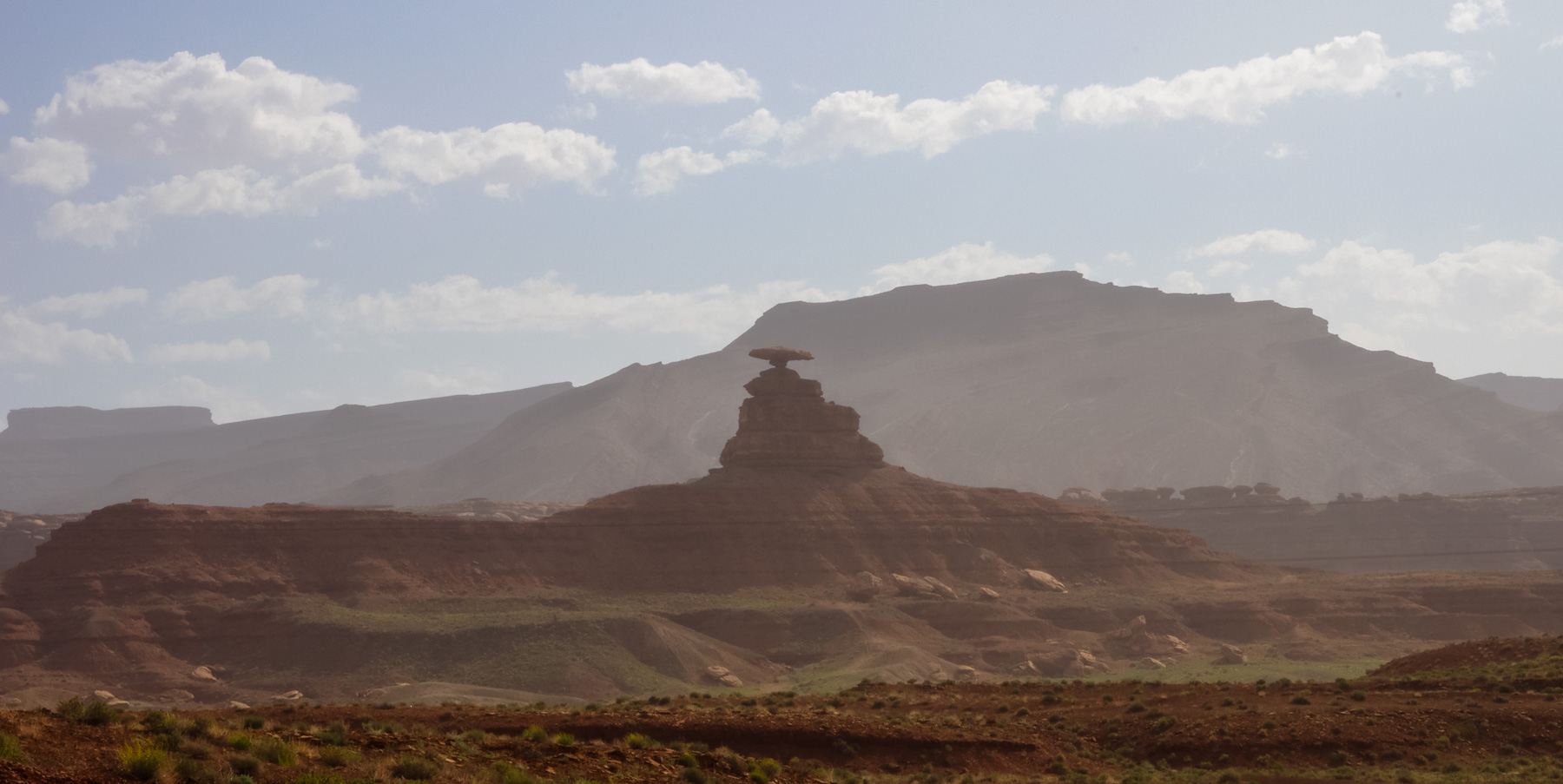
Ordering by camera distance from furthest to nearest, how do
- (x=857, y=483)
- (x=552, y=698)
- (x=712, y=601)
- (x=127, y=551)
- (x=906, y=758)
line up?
(x=857, y=483), (x=712, y=601), (x=127, y=551), (x=552, y=698), (x=906, y=758)

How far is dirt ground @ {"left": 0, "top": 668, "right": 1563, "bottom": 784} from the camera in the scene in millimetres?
19766

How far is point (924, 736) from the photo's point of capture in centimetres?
3167

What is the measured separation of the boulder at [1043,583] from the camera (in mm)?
88125

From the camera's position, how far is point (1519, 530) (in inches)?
5079

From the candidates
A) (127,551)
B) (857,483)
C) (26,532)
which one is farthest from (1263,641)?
(26,532)

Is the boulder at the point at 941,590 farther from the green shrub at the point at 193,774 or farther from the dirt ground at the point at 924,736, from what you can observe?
the green shrub at the point at 193,774

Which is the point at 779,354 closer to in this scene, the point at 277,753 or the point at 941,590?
the point at 941,590

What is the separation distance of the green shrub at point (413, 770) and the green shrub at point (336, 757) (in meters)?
0.61

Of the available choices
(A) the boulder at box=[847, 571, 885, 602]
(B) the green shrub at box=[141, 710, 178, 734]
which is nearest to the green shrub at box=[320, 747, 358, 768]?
(B) the green shrub at box=[141, 710, 178, 734]

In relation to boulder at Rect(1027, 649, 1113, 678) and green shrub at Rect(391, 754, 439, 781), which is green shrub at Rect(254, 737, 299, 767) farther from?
boulder at Rect(1027, 649, 1113, 678)

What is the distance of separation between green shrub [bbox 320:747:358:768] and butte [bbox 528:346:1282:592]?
63.0 metres

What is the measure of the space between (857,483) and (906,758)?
6481 cm

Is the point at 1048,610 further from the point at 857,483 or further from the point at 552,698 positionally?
the point at 552,698

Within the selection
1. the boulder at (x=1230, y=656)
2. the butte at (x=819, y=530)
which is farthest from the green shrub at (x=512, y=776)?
the butte at (x=819, y=530)
